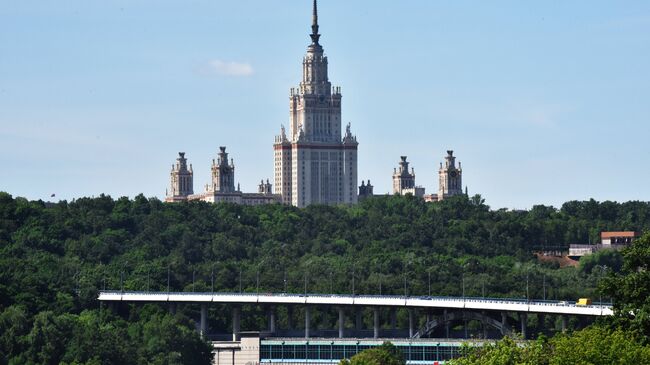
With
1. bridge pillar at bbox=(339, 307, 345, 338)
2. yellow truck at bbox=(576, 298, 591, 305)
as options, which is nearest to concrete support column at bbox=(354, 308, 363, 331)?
bridge pillar at bbox=(339, 307, 345, 338)

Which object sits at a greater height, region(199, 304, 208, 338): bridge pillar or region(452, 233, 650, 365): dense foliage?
region(199, 304, 208, 338): bridge pillar

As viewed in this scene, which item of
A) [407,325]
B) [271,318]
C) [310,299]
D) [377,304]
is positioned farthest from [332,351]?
[407,325]

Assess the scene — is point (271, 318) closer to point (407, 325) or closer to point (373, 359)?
point (407, 325)

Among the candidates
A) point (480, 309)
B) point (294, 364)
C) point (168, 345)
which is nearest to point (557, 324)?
point (480, 309)

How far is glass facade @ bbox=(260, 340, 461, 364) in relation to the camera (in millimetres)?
173500

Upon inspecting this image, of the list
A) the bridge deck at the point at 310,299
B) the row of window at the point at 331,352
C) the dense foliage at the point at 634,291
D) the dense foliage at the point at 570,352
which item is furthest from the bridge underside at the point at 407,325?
the dense foliage at the point at 570,352

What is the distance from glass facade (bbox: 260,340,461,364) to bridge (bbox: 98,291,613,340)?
6.67m

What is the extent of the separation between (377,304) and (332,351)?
1437 cm

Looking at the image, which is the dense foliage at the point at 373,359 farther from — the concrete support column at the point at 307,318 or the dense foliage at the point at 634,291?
the concrete support column at the point at 307,318

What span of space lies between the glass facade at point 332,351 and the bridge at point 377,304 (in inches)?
263

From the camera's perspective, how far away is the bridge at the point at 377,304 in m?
181

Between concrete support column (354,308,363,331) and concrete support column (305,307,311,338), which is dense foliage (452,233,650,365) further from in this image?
concrete support column (354,308,363,331)

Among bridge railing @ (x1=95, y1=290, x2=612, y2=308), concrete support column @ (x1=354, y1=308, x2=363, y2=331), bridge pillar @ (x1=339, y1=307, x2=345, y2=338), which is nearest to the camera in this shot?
bridge railing @ (x1=95, y1=290, x2=612, y2=308)

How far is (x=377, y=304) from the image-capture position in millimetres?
191875
